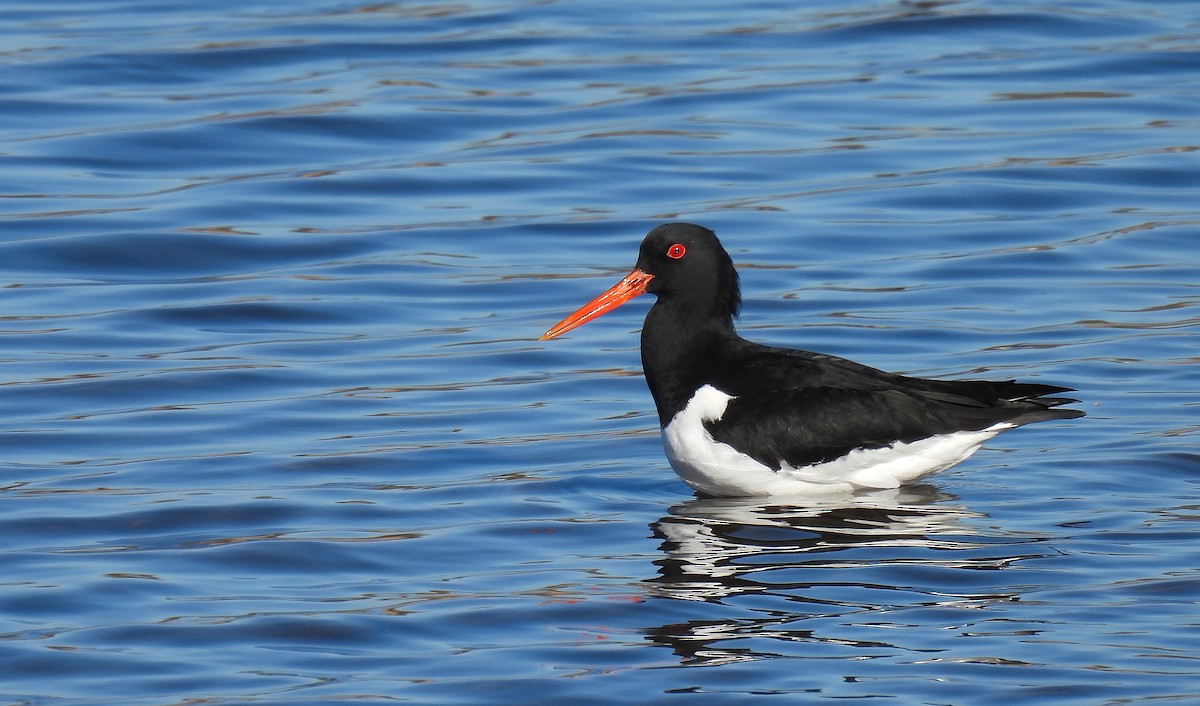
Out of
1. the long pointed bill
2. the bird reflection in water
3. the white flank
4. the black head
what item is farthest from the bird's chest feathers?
the long pointed bill

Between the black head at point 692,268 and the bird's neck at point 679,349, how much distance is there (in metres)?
0.05

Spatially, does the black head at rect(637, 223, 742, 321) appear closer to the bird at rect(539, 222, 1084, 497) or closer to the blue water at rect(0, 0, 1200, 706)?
the bird at rect(539, 222, 1084, 497)

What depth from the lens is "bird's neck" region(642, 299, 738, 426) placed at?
30.3ft

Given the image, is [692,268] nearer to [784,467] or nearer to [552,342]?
[784,467]

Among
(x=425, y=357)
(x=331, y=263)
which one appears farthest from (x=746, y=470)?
(x=331, y=263)

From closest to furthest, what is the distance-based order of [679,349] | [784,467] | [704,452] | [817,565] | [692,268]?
[817,565], [704,452], [784,467], [679,349], [692,268]

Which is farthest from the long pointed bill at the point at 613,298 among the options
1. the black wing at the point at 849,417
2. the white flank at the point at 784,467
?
the black wing at the point at 849,417

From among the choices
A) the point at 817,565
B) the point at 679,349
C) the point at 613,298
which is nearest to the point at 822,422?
the point at 679,349

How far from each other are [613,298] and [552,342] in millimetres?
1942

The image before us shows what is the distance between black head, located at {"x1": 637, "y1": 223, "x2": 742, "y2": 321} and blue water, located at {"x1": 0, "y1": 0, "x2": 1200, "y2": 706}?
83 cm

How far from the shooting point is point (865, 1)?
2077 cm

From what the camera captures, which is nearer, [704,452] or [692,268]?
[704,452]

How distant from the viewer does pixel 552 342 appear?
11750 millimetres

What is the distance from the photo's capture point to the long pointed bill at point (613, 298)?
9703 millimetres
